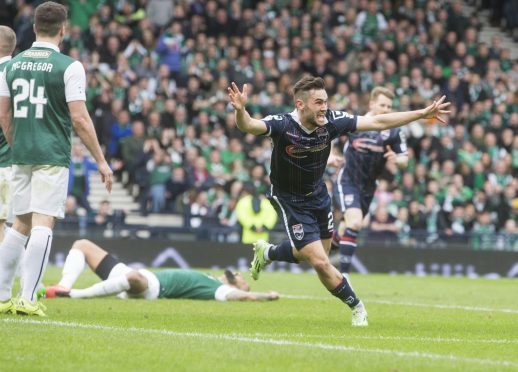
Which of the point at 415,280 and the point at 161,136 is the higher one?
the point at 161,136

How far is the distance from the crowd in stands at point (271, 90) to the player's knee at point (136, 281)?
33.2 feet

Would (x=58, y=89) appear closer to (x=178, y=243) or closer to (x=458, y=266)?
(x=178, y=243)

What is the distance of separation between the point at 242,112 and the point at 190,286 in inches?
160

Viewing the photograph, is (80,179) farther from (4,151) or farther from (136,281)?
(4,151)

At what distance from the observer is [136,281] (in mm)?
12375

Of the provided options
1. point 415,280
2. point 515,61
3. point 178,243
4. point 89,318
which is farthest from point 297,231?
point 515,61

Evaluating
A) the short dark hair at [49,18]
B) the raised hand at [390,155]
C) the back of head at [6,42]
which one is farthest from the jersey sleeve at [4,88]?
the raised hand at [390,155]

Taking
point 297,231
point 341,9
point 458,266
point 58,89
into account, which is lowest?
point 458,266

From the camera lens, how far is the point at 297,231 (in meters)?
10.6

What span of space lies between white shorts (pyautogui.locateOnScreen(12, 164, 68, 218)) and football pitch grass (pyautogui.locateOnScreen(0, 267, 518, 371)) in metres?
0.97

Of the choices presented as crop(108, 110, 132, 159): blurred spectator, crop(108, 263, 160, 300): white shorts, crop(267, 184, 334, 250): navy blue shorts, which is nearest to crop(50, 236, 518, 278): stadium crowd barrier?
crop(108, 110, 132, 159): blurred spectator

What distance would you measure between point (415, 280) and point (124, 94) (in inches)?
301

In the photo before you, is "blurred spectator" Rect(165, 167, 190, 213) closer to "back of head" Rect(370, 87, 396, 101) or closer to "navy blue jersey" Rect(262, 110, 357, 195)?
"back of head" Rect(370, 87, 396, 101)

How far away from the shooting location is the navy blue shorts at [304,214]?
1056 centimetres
